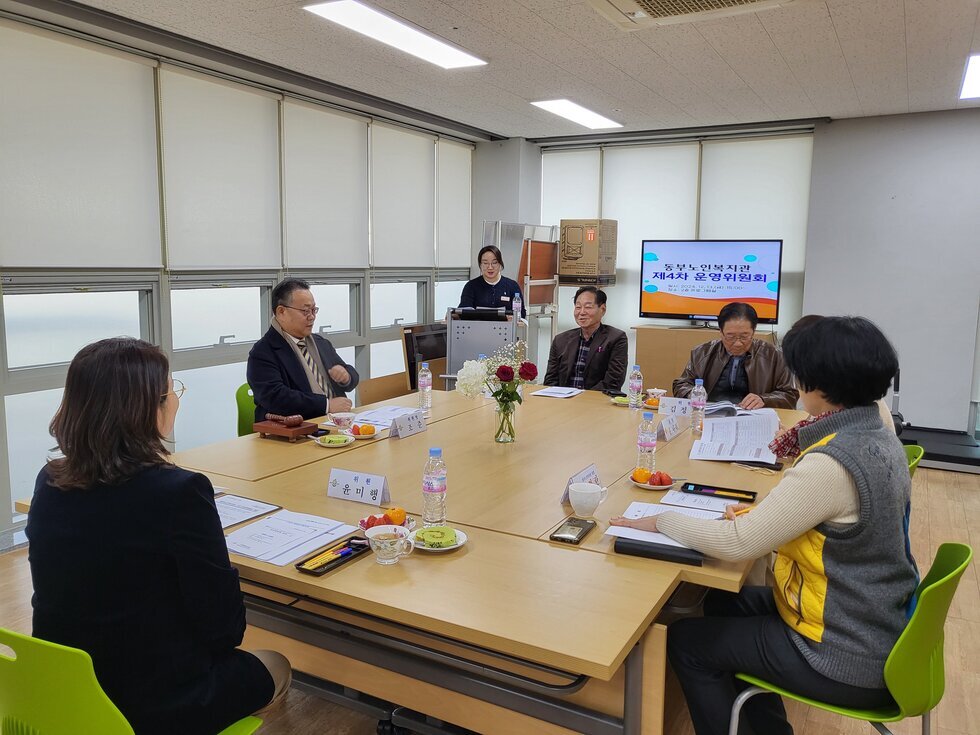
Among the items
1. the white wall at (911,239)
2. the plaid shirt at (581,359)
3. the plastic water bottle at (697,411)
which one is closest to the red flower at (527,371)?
the plastic water bottle at (697,411)

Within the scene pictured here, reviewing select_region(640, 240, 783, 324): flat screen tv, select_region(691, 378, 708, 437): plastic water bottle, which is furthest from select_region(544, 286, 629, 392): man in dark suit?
select_region(640, 240, 783, 324): flat screen tv

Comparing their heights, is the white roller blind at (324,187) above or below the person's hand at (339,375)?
above

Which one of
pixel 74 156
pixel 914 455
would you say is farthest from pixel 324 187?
pixel 914 455

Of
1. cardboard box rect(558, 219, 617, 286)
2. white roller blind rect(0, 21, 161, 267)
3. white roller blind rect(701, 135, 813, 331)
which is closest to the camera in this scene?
white roller blind rect(0, 21, 161, 267)

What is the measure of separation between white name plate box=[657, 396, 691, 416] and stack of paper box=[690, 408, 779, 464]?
0.68 feet

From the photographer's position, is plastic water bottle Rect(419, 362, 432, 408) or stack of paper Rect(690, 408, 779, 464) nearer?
stack of paper Rect(690, 408, 779, 464)

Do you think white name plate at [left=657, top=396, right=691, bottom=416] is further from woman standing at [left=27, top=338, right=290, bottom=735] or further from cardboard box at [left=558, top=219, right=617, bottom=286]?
cardboard box at [left=558, top=219, right=617, bottom=286]

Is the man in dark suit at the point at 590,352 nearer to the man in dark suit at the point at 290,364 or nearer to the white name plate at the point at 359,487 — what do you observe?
the man in dark suit at the point at 290,364

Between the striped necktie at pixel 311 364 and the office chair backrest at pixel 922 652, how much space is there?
282 centimetres

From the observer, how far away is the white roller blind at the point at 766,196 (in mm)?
6668

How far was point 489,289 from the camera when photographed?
5.92 m

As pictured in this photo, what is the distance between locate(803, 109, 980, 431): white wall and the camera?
594 cm

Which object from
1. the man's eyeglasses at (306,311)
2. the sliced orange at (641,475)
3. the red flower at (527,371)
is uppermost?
the man's eyeglasses at (306,311)

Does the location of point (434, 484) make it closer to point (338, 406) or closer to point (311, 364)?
point (338, 406)
